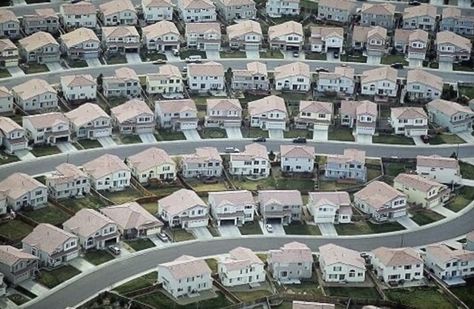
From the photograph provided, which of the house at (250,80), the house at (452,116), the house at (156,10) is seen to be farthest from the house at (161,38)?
the house at (452,116)

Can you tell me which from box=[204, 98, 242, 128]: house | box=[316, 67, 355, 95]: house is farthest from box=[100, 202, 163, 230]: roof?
box=[316, 67, 355, 95]: house

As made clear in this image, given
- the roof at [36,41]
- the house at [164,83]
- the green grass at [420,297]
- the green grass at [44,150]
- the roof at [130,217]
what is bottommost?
the green grass at [420,297]

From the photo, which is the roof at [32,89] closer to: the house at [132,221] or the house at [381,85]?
the house at [132,221]

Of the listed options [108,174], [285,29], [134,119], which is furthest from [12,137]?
[285,29]

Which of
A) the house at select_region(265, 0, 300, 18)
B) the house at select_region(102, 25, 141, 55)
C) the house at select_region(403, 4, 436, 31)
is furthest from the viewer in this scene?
the house at select_region(265, 0, 300, 18)

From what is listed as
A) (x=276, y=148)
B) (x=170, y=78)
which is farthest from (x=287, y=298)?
(x=170, y=78)

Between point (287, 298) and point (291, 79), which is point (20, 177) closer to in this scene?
point (287, 298)

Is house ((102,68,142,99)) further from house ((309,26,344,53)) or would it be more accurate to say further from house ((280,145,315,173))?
house ((309,26,344,53))
